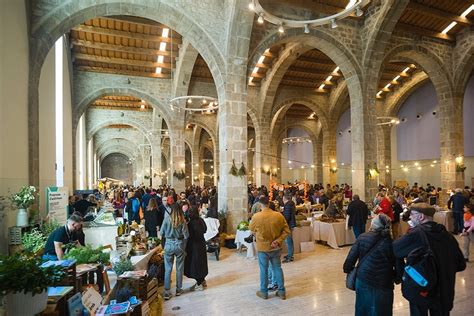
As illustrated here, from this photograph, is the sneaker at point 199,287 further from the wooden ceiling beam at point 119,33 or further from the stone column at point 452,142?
the stone column at point 452,142

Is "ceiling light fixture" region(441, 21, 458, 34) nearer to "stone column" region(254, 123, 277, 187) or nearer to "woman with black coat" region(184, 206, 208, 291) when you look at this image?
"stone column" region(254, 123, 277, 187)

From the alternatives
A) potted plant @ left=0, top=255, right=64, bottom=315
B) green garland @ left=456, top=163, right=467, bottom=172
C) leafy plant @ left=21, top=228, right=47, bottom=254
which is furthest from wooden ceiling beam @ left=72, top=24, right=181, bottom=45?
green garland @ left=456, top=163, right=467, bottom=172

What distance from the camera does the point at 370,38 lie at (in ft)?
31.7

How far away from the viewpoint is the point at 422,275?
240cm

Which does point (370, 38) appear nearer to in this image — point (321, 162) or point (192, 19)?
point (192, 19)

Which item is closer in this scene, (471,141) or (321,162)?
(471,141)

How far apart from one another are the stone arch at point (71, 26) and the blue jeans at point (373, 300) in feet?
21.3

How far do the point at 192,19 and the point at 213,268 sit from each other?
20.5 feet

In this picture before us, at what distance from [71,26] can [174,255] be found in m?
6.23

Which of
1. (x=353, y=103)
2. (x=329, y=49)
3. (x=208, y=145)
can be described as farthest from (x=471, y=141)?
(x=208, y=145)

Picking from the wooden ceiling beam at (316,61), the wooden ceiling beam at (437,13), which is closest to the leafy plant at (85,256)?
the wooden ceiling beam at (437,13)

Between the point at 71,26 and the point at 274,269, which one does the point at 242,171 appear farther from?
the point at 71,26

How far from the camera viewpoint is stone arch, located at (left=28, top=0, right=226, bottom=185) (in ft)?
21.0

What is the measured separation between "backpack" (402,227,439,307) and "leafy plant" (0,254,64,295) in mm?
2677
